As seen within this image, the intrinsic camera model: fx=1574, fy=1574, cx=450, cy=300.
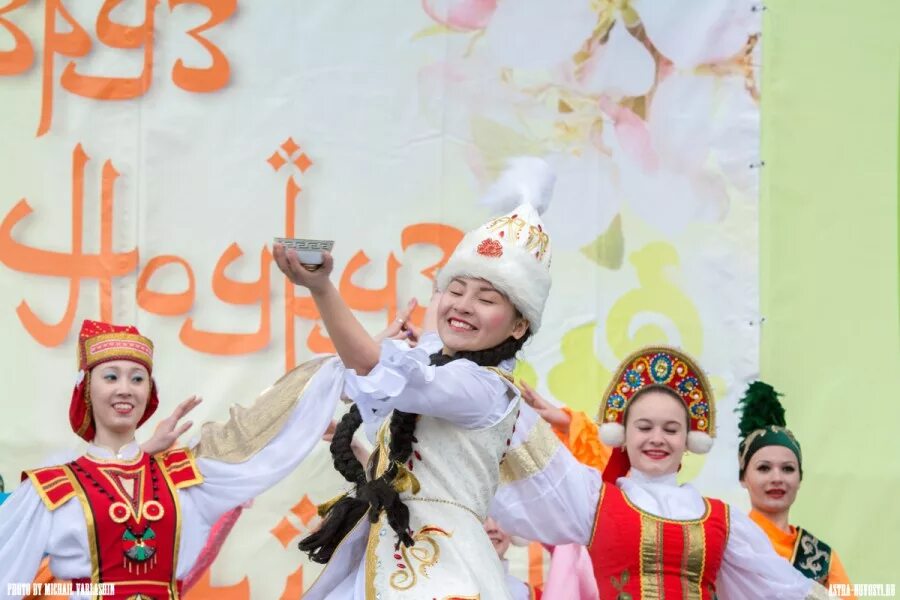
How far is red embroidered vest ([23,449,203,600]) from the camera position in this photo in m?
4.41

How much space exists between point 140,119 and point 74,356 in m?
0.92

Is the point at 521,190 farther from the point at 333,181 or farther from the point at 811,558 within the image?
the point at 333,181

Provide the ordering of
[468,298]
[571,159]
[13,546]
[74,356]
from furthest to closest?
[571,159] → [74,356] → [13,546] → [468,298]

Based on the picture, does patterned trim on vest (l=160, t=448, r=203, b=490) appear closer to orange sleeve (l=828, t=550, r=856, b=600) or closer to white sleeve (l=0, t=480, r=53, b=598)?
white sleeve (l=0, t=480, r=53, b=598)

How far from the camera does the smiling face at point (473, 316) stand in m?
3.58

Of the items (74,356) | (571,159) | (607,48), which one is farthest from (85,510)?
(607,48)

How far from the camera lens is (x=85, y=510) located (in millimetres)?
4426

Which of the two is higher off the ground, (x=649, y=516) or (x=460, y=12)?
(x=460, y=12)

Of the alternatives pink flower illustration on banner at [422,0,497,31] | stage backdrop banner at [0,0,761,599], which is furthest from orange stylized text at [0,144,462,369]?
pink flower illustration on banner at [422,0,497,31]

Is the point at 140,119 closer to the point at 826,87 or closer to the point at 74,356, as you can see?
the point at 74,356

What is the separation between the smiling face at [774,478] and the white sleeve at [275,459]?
55.9 inches

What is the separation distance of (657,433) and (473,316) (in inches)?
47.4

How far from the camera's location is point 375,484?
3475mm

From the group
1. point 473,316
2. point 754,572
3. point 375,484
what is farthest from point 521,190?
point 754,572
